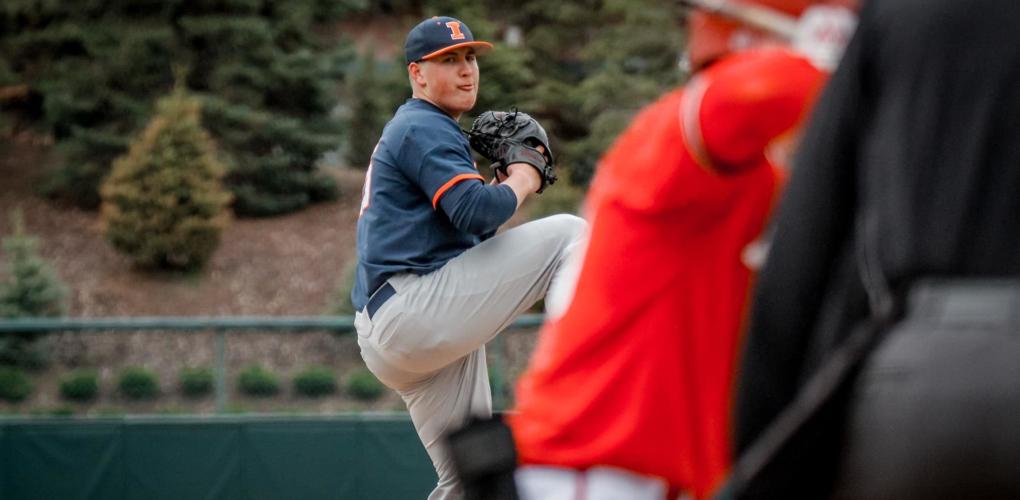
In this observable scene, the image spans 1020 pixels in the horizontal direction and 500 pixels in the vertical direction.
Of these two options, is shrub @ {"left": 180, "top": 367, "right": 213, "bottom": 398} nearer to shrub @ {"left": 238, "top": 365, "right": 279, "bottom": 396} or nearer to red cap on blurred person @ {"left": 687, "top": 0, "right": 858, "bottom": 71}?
shrub @ {"left": 238, "top": 365, "right": 279, "bottom": 396}

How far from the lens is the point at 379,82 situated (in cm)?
2039

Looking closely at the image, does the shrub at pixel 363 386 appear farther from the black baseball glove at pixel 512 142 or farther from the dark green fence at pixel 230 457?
the black baseball glove at pixel 512 142

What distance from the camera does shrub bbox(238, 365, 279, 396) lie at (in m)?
9.59

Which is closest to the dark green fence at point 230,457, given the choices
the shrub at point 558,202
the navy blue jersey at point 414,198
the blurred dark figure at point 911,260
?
the navy blue jersey at point 414,198

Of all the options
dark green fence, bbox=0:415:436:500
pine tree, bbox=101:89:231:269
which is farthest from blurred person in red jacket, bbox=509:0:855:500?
pine tree, bbox=101:89:231:269

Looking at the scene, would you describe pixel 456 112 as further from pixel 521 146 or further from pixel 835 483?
pixel 835 483

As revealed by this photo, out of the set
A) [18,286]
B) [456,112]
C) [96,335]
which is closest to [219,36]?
[18,286]

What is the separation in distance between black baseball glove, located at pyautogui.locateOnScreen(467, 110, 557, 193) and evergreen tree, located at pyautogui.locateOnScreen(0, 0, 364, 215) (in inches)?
587

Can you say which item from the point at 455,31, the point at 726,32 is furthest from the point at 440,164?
the point at 726,32

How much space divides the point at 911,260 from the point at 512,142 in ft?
8.91

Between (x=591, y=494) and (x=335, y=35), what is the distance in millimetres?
18679

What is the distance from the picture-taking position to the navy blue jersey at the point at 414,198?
440 centimetres

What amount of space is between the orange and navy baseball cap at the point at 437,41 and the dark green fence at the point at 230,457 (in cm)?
436

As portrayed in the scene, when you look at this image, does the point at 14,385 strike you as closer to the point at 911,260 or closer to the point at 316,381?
the point at 316,381
